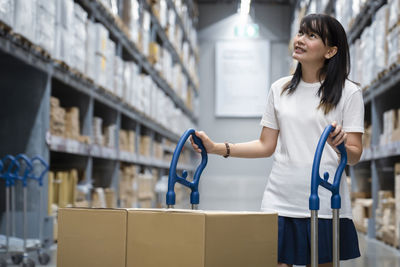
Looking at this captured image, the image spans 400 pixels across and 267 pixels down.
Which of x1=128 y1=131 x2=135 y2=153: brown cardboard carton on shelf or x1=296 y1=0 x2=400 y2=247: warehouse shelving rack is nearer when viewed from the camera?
x1=296 y1=0 x2=400 y2=247: warehouse shelving rack

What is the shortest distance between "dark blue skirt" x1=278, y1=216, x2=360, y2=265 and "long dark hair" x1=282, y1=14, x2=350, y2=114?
374mm

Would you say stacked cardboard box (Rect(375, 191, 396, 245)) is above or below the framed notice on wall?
below

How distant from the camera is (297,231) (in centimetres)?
189

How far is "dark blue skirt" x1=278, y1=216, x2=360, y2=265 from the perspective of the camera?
188 cm

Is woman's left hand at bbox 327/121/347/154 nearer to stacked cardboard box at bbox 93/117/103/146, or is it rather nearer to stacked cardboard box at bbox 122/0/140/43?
stacked cardboard box at bbox 93/117/103/146

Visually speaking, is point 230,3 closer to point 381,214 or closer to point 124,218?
point 381,214

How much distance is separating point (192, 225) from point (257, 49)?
15866 mm

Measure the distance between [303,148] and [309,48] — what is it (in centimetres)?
34

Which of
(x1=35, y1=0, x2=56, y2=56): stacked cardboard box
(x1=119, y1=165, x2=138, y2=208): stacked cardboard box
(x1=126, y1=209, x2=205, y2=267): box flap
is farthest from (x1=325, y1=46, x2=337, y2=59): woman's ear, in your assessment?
(x1=119, y1=165, x2=138, y2=208): stacked cardboard box

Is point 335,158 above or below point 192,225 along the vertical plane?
above

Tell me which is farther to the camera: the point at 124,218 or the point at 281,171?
the point at 281,171

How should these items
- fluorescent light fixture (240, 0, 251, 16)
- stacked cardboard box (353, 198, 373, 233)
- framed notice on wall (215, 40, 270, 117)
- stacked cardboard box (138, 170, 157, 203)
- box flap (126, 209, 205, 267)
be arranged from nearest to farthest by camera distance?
box flap (126, 209, 205, 267) → stacked cardboard box (353, 198, 373, 233) → stacked cardboard box (138, 170, 157, 203) → fluorescent light fixture (240, 0, 251, 16) → framed notice on wall (215, 40, 270, 117)

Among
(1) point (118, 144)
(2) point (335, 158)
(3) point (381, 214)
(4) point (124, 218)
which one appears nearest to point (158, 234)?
(4) point (124, 218)

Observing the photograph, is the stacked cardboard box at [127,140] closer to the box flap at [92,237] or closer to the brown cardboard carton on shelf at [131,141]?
the brown cardboard carton on shelf at [131,141]
